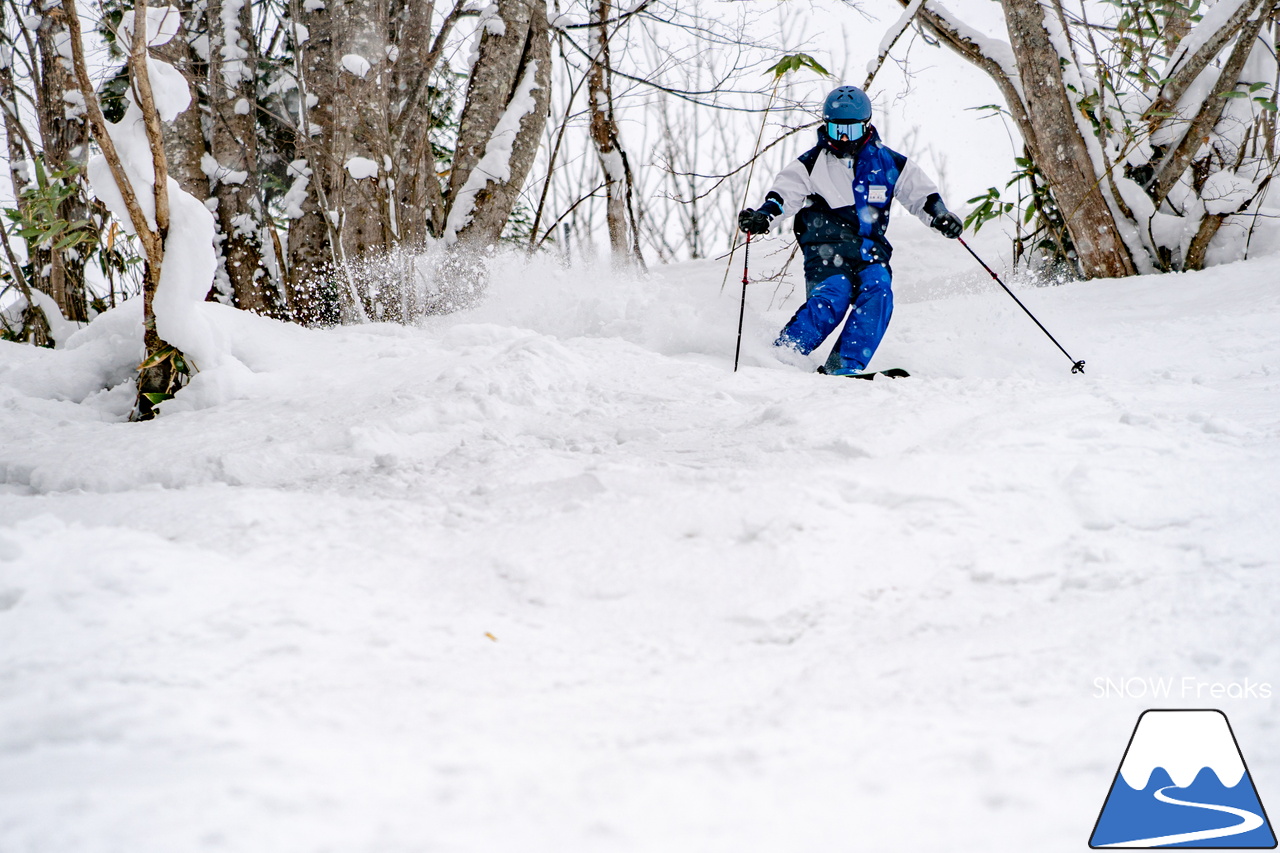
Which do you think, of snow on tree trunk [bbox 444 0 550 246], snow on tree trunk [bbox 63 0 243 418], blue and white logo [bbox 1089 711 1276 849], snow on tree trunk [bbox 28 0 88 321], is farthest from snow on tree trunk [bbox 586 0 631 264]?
blue and white logo [bbox 1089 711 1276 849]

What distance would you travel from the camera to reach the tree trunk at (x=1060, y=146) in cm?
527

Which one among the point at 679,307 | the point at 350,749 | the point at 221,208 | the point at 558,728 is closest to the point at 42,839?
the point at 350,749

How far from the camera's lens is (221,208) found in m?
5.13

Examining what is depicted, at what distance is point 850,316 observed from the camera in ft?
12.7

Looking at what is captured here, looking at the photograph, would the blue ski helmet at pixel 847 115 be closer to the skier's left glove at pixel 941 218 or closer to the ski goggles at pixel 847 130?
the ski goggles at pixel 847 130

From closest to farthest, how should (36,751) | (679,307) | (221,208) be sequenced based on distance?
(36,751)
(679,307)
(221,208)

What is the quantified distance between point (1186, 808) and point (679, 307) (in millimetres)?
3666

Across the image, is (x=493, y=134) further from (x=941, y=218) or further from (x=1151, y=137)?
(x=1151, y=137)

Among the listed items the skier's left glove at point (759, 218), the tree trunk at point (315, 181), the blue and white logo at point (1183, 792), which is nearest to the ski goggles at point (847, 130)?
the skier's left glove at point (759, 218)

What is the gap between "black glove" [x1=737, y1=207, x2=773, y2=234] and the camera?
150 inches

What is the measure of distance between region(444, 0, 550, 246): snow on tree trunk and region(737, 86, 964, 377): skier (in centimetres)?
225

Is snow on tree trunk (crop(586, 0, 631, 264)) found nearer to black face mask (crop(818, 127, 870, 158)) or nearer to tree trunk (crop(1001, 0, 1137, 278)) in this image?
black face mask (crop(818, 127, 870, 158))

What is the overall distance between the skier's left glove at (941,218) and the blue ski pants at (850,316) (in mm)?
328

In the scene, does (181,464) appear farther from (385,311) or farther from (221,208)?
(221,208)
